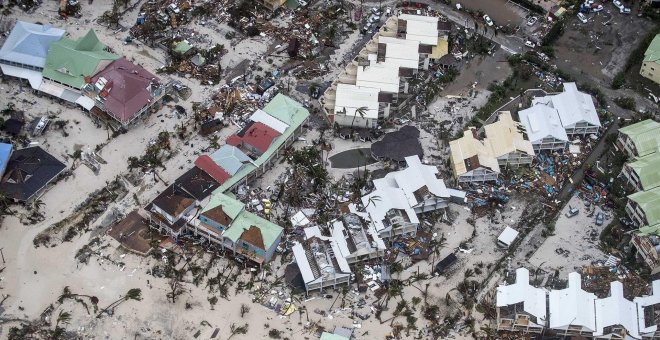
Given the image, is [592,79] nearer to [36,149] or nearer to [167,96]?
[167,96]

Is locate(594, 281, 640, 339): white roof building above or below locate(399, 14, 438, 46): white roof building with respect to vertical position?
below

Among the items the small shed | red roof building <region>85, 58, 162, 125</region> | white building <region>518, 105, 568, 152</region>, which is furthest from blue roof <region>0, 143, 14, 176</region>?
white building <region>518, 105, 568, 152</region>

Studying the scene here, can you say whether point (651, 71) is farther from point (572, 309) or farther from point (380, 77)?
point (572, 309)

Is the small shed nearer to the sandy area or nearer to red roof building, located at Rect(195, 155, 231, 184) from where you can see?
the sandy area

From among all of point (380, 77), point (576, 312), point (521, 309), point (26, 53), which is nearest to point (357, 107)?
point (380, 77)

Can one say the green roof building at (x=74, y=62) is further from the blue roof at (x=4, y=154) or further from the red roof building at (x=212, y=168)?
the red roof building at (x=212, y=168)

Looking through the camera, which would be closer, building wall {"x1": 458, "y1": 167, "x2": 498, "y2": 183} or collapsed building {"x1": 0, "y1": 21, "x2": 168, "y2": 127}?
building wall {"x1": 458, "y1": 167, "x2": 498, "y2": 183}

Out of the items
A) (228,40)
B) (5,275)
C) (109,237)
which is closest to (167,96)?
(228,40)
